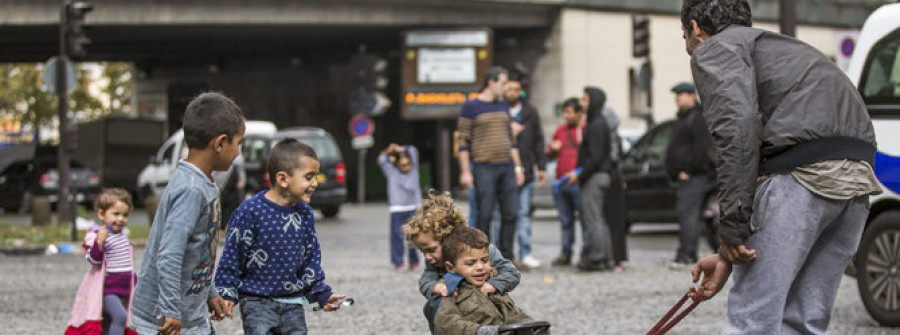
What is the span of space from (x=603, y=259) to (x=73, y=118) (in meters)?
57.2

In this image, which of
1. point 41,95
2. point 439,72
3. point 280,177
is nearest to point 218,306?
point 280,177

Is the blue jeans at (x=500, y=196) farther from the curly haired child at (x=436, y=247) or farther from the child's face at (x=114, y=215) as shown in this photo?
the curly haired child at (x=436, y=247)

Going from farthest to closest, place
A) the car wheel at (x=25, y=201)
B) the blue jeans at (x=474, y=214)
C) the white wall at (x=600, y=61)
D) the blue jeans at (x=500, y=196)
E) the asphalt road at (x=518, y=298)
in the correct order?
the white wall at (x=600, y=61)
the car wheel at (x=25, y=201)
the blue jeans at (x=474, y=214)
the blue jeans at (x=500, y=196)
the asphalt road at (x=518, y=298)

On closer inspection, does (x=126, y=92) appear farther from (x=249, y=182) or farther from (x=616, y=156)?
(x=616, y=156)

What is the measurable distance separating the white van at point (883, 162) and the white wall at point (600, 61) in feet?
91.5

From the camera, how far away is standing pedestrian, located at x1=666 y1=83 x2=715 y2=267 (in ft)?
41.7

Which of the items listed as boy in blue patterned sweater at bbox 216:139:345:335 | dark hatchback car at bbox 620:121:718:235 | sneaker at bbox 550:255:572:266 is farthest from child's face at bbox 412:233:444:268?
dark hatchback car at bbox 620:121:718:235

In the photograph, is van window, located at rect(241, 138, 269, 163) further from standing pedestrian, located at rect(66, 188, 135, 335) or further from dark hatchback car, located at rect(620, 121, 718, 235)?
standing pedestrian, located at rect(66, 188, 135, 335)

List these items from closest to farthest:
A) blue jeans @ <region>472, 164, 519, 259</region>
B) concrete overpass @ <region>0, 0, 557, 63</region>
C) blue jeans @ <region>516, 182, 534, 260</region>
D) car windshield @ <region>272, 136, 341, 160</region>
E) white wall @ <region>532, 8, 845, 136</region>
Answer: blue jeans @ <region>472, 164, 519, 259</region> → blue jeans @ <region>516, 182, 534, 260</region> → car windshield @ <region>272, 136, 341, 160</region> → concrete overpass @ <region>0, 0, 557, 63</region> → white wall @ <region>532, 8, 845, 136</region>

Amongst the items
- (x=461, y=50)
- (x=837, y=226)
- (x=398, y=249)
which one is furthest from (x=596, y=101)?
(x=461, y=50)

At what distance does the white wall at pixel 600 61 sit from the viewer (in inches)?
1455

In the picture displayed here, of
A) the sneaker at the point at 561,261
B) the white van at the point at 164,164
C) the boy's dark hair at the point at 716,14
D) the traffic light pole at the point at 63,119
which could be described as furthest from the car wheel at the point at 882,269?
the white van at the point at 164,164

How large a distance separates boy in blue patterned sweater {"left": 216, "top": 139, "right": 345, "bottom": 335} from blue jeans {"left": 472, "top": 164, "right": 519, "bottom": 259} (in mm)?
6820

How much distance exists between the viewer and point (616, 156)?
12906 millimetres
